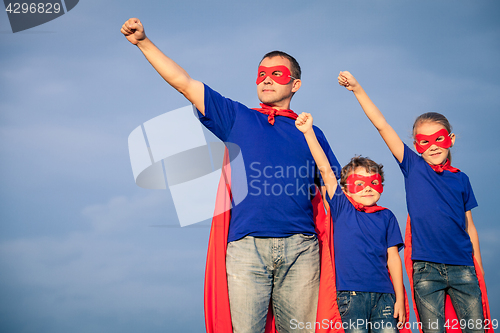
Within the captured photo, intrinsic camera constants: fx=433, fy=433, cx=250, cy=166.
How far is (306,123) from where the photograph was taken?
281 centimetres

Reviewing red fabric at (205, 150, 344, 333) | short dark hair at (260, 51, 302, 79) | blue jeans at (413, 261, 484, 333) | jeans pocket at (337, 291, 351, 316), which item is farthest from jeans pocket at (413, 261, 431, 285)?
short dark hair at (260, 51, 302, 79)

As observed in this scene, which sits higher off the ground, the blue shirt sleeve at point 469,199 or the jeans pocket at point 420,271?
the blue shirt sleeve at point 469,199

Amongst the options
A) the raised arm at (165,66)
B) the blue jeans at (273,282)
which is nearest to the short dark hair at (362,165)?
the blue jeans at (273,282)

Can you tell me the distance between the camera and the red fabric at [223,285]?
280 centimetres

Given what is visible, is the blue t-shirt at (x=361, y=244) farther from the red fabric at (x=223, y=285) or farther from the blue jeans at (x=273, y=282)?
the blue jeans at (x=273, y=282)

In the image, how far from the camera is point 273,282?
277 centimetres

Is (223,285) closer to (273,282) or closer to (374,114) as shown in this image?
(273,282)

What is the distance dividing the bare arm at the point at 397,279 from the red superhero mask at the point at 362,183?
497 mm

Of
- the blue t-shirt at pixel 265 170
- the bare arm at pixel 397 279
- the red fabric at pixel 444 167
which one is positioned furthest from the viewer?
the red fabric at pixel 444 167

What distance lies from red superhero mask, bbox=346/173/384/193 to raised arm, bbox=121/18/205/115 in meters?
1.43

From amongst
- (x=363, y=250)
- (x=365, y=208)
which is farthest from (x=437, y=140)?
(x=363, y=250)

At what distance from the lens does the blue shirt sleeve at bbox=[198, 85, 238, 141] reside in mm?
2797

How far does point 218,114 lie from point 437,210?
188 cm

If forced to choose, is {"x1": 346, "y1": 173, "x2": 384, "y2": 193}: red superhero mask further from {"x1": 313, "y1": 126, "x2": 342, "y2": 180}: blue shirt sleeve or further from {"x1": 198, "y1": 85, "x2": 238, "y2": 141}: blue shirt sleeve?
{"x1": 198, "y1": 85, "x2": 238, "y2": 141}: blue shirt sleeve
